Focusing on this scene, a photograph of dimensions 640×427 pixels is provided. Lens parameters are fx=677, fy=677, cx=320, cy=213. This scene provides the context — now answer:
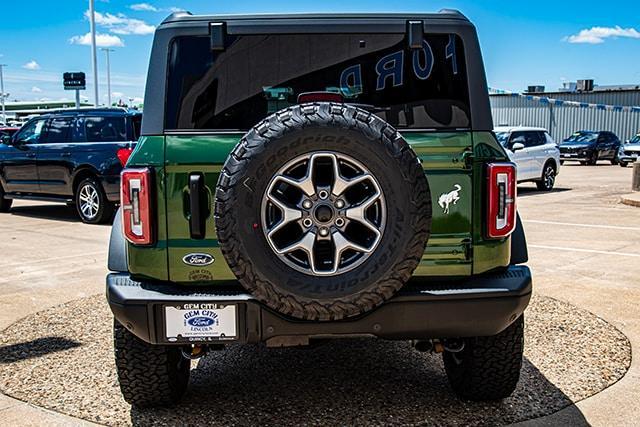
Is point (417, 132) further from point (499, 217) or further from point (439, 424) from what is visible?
point (439, 424)

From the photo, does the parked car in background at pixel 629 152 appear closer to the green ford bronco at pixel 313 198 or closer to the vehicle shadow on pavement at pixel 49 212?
the vehicle shadow on pavement at pixel 49 212

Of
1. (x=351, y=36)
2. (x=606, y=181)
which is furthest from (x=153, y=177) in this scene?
(x=606, y=181)

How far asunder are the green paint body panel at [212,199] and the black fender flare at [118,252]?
0.57 feet

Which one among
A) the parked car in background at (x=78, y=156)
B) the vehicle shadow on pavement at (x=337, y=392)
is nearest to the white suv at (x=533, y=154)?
the parked car in background at (x=78, y=156)

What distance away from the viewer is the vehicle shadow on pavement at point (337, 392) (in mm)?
3566

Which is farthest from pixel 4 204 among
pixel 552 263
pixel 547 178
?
pixel 547 178

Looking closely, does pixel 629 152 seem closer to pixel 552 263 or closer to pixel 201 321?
pixel 552 263

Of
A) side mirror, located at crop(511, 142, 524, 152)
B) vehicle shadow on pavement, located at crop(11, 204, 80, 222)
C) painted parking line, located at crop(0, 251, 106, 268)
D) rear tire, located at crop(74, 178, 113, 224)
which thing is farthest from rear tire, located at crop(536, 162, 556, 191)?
painted parking line, located at crop(0, 251, 106, 268)

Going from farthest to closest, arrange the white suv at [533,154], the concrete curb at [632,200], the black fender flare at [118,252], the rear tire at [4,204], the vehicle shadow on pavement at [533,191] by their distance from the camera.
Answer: the white suv at [533,154]
the vehicle shadow on pavement at [533,191]
the concrete curb at [632,200]
the rear tire at [4,204]
the black fender flare at [118,252]

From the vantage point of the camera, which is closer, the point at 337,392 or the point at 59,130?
the point at 337,392

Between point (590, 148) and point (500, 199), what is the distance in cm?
2612

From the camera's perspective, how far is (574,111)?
127 feet

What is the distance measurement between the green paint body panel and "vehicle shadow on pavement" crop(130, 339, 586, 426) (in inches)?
34.8

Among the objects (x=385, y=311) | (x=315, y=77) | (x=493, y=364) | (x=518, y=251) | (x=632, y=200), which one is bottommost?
(x=632, y=200)
